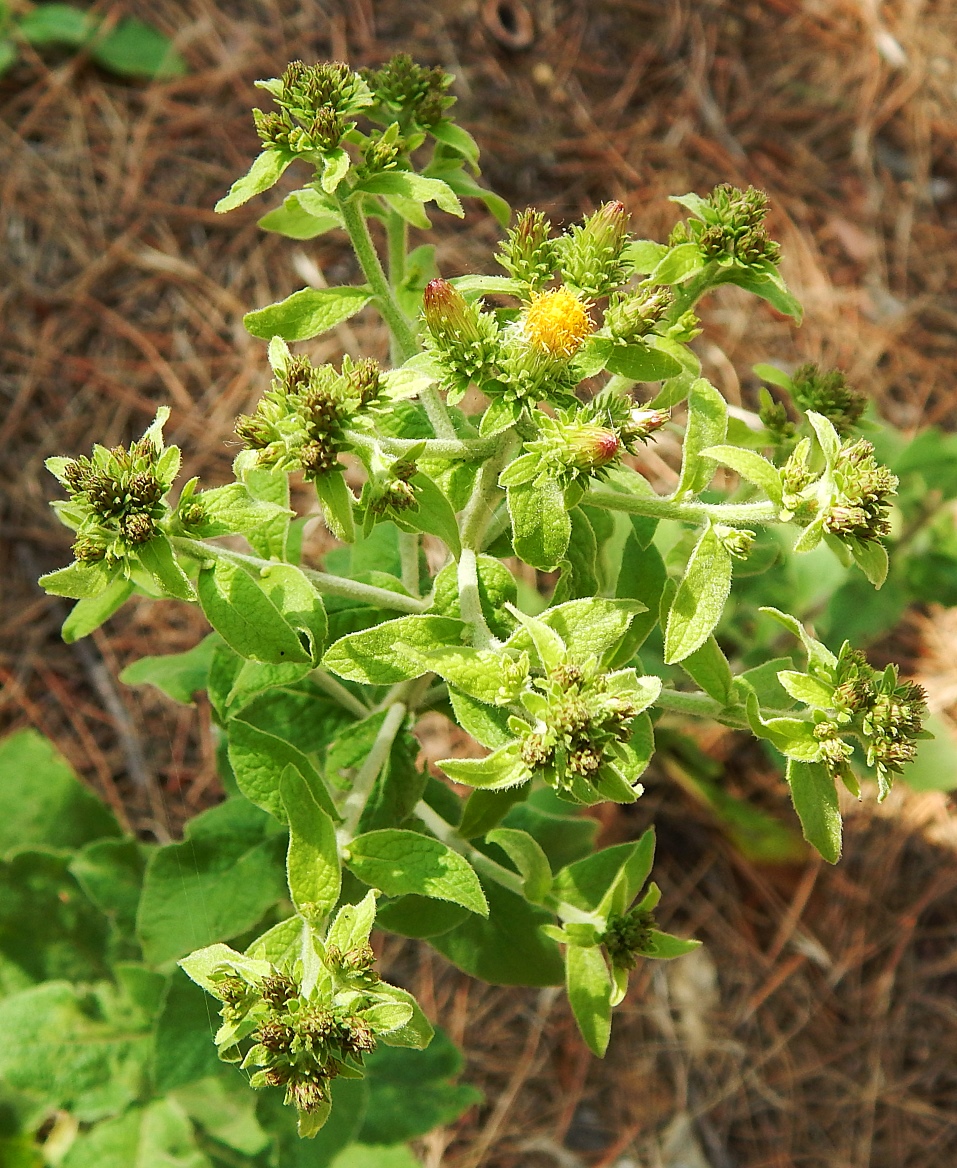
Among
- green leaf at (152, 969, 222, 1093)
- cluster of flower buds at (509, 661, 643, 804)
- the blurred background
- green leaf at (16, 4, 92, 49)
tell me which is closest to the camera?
cluster of flower buds at (509, 661, 643, 804)

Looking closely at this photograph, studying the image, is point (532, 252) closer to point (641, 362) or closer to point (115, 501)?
point (641, 362)

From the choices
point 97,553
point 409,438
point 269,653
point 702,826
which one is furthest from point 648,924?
point 702,826

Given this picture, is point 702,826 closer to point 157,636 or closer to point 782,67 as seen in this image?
point 157,636

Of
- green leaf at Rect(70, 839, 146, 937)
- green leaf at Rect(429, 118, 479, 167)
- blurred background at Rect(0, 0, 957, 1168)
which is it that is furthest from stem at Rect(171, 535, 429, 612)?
blurred background at Rect(0, 0, 957, 1168)

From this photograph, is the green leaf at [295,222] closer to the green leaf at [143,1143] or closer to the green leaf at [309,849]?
the green leaf at [309,849]

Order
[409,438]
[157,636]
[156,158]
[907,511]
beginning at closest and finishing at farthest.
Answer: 1. [409,438]
2. [907,511]
3. [157,636]
4. [156,158]

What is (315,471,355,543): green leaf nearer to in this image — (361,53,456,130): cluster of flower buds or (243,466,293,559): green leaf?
(243,466,293,559): green leaf
